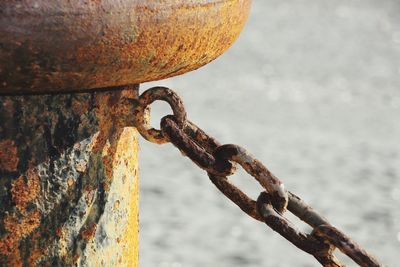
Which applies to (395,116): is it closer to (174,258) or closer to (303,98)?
(303,98)

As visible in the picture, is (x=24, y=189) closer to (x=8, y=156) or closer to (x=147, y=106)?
(x=8, y=156)

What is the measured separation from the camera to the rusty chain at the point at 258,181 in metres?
0.97

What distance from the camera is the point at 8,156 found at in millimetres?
1000

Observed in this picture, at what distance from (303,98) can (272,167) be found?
3.06 ft

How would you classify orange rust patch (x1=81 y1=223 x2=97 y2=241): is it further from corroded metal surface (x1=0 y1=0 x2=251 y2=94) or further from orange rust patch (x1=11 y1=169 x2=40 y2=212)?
corroded metal surface (x1=0 y1=0 x2=251 y2=94)

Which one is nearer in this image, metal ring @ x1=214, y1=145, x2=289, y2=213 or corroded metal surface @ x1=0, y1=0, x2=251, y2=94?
corroded metal surface @ x1=0, y1=0, x2=251, y2=94

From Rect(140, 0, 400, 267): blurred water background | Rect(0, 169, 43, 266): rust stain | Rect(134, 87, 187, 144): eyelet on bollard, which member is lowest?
Rect(0, 169, 43, 266): rust stain

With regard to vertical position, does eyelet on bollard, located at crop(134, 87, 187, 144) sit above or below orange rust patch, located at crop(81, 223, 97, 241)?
above

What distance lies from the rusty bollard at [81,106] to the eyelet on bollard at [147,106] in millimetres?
15

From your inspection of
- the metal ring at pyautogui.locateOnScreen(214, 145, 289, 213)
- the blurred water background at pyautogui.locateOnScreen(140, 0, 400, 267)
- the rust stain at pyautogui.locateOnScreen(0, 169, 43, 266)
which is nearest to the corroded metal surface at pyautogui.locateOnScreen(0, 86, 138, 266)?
the rust stain at pyautogui.locateOnScreen(0, 169, 43, 266)

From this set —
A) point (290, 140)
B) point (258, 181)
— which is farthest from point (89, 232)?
point (290, 140)

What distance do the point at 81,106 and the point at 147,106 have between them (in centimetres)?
10

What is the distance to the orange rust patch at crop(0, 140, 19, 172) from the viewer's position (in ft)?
3.27

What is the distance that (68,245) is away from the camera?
1.05 meters
